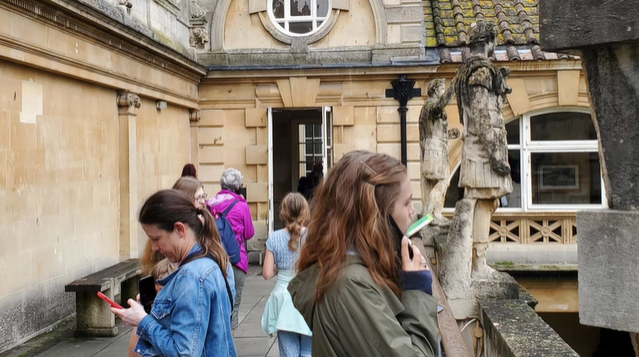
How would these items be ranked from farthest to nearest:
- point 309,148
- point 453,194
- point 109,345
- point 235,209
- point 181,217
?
point 309,148 → point 453,194 → point 109,345 → point 235,209 → point 181,217

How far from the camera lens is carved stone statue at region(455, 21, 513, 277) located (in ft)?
19.8

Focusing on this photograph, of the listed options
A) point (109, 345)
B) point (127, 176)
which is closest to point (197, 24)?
point (127, 176)

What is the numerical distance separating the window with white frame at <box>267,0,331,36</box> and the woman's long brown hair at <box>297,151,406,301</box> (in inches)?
450

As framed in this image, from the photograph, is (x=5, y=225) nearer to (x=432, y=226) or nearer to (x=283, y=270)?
(x=283, y=270)

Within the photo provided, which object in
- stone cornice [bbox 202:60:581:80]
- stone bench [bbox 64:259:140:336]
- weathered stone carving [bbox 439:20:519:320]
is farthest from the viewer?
stone cornice [bbox 202:60:581:80]

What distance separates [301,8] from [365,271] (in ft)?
38.9

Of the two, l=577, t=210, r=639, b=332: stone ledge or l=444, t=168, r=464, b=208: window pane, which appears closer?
l=577, t=210, r=639, b=332: stone ledge

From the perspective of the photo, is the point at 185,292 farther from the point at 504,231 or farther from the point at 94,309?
the point at 504,231

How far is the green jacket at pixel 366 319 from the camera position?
198 centimetres

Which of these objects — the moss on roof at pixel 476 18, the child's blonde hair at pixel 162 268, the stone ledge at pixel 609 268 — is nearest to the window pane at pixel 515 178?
the moss on roof at pixel 476 18

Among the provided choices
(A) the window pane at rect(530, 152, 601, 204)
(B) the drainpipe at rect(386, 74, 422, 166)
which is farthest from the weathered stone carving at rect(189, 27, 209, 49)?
(A) the window pane at rect(530, 152, 601, 204)

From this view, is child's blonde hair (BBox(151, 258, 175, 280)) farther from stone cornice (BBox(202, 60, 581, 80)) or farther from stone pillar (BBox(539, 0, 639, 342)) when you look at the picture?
stone cornice (BBox(202, 60, 581, 80))

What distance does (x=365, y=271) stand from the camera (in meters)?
2.08

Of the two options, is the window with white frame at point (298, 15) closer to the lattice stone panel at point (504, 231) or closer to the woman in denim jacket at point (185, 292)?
the lattice stone panel at point (504, 231)
